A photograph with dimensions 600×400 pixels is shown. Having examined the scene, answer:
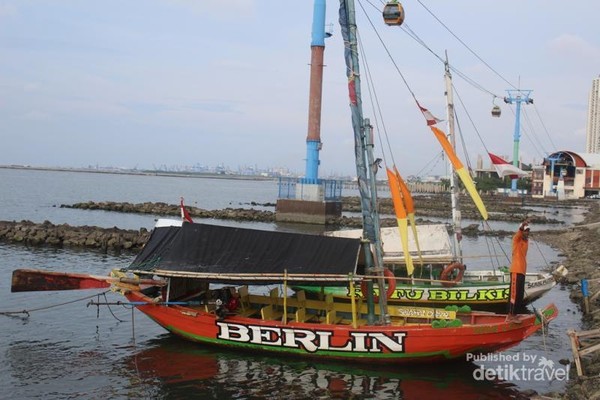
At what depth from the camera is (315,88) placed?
60.8m

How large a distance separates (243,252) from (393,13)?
8708mm

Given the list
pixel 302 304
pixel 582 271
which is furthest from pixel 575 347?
pixel 582 271

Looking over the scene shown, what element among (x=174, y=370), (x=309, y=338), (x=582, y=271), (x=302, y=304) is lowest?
(x=174, y=370)

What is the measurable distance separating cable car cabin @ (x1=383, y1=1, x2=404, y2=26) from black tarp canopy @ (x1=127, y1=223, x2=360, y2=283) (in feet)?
23.0

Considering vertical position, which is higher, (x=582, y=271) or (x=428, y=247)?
(x=428, y=247)

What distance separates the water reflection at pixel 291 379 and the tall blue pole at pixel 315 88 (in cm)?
4497

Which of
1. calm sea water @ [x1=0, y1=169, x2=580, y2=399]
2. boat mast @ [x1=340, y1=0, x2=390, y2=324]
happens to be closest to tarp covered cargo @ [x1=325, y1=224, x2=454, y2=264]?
calm sea water @ [x1=0, y1=169, x2=580, y2=399]

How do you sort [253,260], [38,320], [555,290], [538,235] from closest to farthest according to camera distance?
[253,260] → [38,320] → [555,290] → [538,235]

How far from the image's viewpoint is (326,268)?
1683cm

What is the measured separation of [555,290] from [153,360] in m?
20.8

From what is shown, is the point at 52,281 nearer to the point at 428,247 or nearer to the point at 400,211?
the point at 400,211

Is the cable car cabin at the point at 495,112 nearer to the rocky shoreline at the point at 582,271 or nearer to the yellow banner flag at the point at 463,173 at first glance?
the rocky shoreline at the point at 582,271

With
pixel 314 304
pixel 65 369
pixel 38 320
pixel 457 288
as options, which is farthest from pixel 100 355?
pixel 457 288

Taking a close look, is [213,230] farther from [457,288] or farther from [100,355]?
[457,288]
